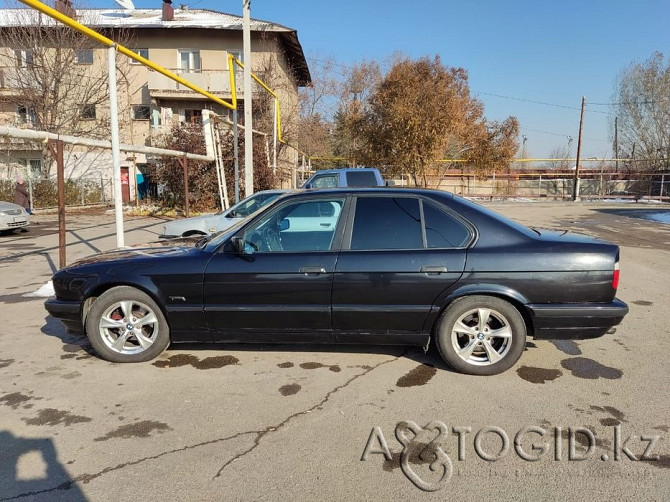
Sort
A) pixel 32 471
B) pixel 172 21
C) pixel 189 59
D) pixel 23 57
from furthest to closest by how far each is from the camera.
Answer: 1. pixel 189 59
2. pixel 172 21
3. pixel 23 57
4. pixel 32 471

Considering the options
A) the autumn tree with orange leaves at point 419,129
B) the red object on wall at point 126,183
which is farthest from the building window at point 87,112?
the autumn tree with orange leaves at point 419,129

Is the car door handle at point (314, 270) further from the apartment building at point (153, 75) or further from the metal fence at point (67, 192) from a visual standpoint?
the apartment building at point (153, 75)

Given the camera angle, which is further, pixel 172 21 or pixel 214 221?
pixel 172 21

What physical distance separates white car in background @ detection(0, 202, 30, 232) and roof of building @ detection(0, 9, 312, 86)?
49.3 ft

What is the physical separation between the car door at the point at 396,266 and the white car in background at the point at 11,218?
549 inches

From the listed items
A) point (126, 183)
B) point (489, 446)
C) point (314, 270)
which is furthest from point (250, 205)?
point (126, 183)

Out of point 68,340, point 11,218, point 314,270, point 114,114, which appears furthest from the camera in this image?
point 11,218

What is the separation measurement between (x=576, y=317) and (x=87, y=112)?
31.3m

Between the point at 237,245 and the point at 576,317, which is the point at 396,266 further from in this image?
the point at 576,317

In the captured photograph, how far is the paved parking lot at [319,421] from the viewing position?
8.54 feet

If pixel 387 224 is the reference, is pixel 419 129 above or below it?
above

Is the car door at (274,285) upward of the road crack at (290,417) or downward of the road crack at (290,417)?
upward

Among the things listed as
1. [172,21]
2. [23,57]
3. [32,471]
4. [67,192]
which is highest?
[172,21]

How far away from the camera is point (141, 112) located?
1240 inches
